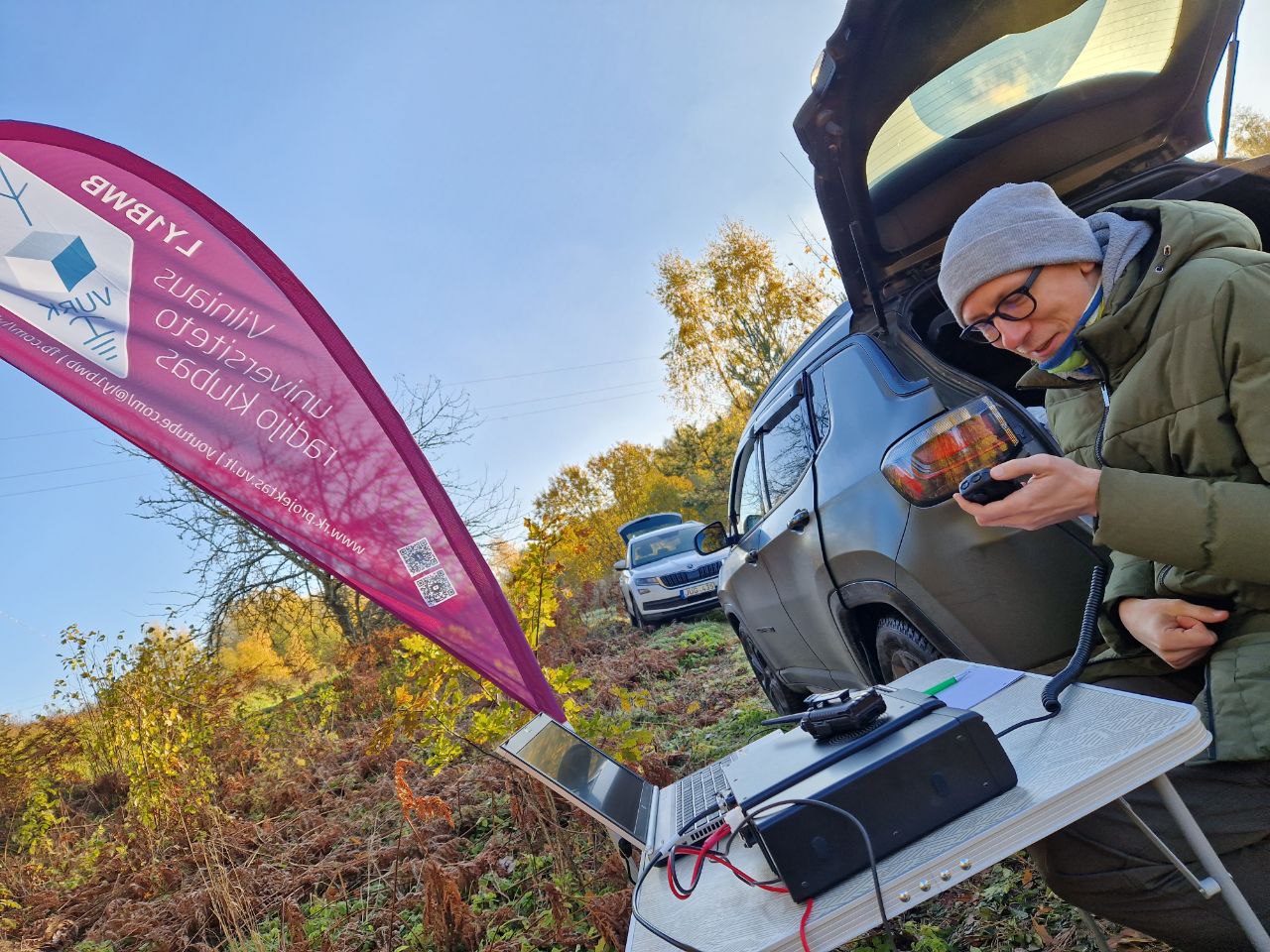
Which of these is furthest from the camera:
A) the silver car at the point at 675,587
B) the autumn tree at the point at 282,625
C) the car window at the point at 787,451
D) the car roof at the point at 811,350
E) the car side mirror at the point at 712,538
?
the autumn tree at the point at 282,625

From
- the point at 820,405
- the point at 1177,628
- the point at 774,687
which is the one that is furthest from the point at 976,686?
the point at 774,687

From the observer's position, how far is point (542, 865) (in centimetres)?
346

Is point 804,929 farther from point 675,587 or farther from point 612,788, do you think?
point 675,587

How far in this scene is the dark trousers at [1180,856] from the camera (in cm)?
120

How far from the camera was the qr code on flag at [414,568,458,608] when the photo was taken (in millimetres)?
2574

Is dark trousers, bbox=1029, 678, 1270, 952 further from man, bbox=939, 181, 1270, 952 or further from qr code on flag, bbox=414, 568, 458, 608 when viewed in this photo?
qr code on flag, bbox=414, 568, 458, 608

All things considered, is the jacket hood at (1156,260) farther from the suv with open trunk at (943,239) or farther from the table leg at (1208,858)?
the table leg at (1208,858)

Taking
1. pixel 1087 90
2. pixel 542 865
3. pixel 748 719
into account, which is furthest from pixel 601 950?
pixel 1087 90

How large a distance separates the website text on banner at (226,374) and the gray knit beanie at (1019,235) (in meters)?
1.90

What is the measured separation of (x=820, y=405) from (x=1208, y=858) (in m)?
2.07

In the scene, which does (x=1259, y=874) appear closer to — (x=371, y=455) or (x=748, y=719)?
(x=371, y=455)

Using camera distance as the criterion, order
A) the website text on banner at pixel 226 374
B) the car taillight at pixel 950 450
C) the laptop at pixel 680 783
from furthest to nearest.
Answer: the website text on banner at pixel 226 374 → the car taillight at pixel 950 450 → the laptop at pixel 680 783

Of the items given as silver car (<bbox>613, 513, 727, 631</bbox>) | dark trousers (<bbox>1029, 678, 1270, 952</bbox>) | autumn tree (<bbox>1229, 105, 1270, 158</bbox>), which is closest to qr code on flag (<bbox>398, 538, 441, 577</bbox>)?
dark trousers (<bbox>1029, 678, 1270, 952</bbox>)

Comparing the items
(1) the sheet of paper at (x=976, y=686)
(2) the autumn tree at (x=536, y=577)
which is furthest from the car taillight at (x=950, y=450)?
(2) the autumn tree at (x=536, y=577)
